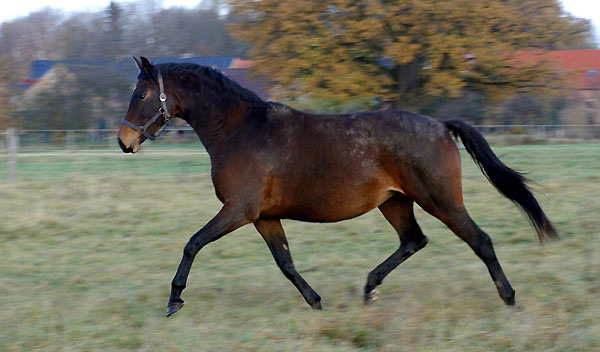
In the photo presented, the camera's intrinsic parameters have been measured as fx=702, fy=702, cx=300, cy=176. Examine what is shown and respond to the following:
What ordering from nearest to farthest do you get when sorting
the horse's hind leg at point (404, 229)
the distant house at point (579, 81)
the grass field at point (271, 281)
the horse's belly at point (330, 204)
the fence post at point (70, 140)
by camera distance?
the grass field at point (271, 281) < the horse's belly at point (330, 204) < the horse's hind leg at point (404, 229) < the distant house at point (579, 81) < the fence post at point (70, 140)

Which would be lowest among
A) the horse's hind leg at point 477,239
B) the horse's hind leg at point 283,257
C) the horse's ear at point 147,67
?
the horse's hind leg at point 283,257

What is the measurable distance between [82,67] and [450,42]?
2159 cm

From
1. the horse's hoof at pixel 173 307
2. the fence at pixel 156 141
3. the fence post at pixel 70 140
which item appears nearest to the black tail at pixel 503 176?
the horse's hoof at pixel 173 307

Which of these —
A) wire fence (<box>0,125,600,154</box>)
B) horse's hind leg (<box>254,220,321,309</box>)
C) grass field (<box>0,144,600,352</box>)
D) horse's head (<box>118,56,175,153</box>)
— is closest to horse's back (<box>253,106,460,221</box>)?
horse's hind leg (<box>254,220,321,309</box>)

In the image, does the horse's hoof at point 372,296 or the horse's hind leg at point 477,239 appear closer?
the horse's hind leg at point 477,239

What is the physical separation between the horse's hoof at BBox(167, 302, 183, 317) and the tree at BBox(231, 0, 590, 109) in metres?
12.1

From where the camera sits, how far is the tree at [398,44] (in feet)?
55.0

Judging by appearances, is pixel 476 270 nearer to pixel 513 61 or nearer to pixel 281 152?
pixel 281 152

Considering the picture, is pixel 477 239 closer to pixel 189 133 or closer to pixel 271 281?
pixel 271 281

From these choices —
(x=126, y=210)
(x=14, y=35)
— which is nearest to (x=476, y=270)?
(x=126, y=210)

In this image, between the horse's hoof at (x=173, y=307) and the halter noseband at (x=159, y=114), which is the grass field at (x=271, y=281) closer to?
the horse's hoof at (x=173, y=307)

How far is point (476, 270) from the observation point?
6.27 metres

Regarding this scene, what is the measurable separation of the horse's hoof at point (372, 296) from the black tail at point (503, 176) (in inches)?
48.5

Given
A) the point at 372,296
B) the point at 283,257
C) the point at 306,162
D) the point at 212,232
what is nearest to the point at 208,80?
the point at 306,162
